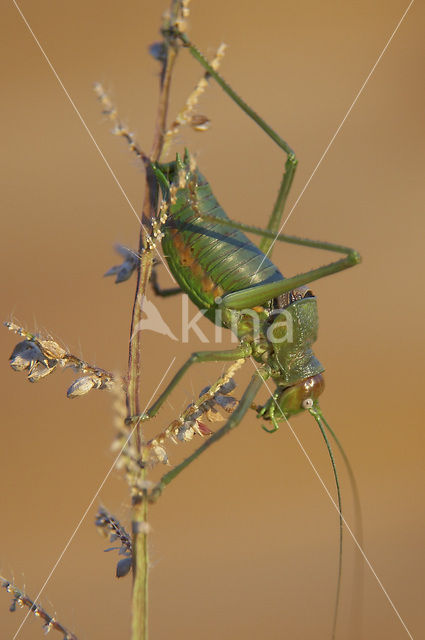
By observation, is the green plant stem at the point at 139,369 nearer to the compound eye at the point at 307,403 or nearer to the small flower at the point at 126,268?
the small flower at the point at 126,268

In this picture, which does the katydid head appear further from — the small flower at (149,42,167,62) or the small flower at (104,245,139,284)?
the small flower at (149,42,167,62)

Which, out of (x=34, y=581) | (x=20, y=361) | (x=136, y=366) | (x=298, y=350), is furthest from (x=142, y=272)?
(x=34, y=581)

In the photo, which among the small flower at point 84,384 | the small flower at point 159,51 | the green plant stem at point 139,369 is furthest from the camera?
the small flower at point 159,51

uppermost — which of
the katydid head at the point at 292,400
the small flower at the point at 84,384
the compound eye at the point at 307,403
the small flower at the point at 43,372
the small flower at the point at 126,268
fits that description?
the small flower at the point at 126,268

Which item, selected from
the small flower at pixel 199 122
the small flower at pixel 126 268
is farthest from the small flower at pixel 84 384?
the small flower at pixel 199 122

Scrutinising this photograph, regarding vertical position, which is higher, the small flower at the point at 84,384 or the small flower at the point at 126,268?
the small flower at the point at 126,268

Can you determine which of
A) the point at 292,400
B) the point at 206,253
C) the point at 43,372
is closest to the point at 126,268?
the point at 43,372

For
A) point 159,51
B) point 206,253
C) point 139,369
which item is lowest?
point 139,369

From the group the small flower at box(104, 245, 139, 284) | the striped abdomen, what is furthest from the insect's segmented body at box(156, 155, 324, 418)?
the small flower at box(104, 245, 139, 284)

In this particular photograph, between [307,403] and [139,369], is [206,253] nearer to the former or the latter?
[307,403]
